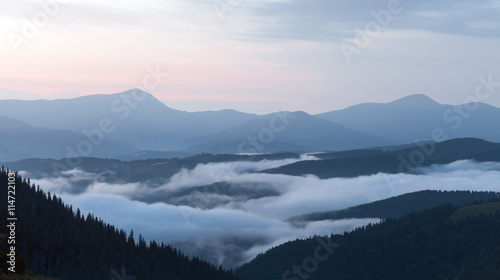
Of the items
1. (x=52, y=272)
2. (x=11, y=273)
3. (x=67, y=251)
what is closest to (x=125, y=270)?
(x=67, y=251)

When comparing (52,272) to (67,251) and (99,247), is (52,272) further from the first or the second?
(99,247)

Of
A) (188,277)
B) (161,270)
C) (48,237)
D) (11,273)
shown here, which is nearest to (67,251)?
(48,237)

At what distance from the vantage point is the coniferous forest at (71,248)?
14562 cm

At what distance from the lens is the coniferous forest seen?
145625 millimetres

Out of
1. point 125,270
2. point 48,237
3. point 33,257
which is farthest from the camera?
point 125,270

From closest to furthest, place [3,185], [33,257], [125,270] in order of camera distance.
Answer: [33,257] < [125,270] < [3,185]

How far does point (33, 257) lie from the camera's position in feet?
464

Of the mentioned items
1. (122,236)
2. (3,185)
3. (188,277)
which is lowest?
(188,277)

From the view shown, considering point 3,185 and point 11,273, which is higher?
point 3,185

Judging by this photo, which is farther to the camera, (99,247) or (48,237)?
(99,247)

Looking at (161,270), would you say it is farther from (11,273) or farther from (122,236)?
(11,273)

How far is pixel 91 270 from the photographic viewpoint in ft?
524

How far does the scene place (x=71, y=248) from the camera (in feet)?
529

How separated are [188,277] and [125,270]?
2965 centimetres
